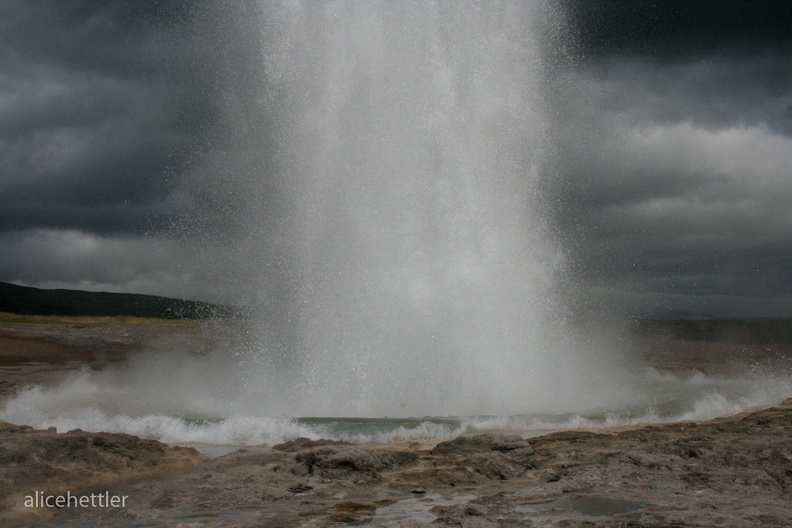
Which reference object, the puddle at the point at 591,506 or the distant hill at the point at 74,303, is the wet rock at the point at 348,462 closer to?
the puddle at the point at 591,506

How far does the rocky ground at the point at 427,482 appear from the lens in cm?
571

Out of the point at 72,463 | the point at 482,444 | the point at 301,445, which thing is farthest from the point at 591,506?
the point at 72,463

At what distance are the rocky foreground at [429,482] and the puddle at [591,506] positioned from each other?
0.02 meters

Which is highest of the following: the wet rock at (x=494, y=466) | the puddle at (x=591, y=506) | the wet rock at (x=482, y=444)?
the wet rock at (x=482, y=444)

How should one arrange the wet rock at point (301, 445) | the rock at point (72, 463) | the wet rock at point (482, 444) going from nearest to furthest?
the rock at point (72, 463) → the wet rock at point (482, 444) → the wet rock at point (301, 445)

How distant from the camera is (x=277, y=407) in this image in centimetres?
1268

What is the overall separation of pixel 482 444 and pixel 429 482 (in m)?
1.62

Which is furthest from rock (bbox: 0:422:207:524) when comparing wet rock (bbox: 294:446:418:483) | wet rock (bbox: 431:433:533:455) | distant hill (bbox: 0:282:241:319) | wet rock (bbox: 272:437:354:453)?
distant hill (bbox: 0:282:241:319)

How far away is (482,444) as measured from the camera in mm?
8500

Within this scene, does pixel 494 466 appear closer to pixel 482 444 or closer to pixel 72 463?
pixel 482 444

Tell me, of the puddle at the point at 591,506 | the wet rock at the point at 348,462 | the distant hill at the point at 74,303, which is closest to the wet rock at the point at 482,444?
the wet rock at the point at 348,462

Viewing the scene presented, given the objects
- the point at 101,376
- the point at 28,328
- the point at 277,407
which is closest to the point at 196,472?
the point at 277,407

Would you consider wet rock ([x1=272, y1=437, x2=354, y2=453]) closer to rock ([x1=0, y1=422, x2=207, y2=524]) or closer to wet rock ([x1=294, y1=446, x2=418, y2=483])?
wet rock ([x1=294, y1=446, x2=418, y2=483])

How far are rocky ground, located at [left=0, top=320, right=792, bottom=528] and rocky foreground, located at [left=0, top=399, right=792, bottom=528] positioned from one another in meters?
0.02
